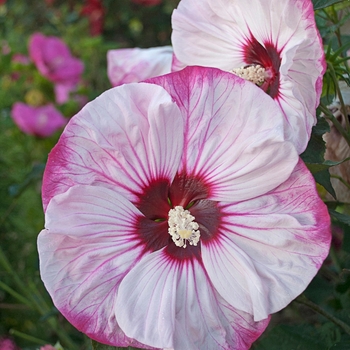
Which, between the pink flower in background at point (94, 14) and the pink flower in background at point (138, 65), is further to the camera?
the pink flower in background at point (94, 14)

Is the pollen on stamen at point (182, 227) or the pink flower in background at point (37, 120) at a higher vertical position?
the pollen on stamen at point (182, 227)

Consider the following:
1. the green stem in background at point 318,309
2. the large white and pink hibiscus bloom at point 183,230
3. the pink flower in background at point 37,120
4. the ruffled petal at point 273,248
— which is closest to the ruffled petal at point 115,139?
the large white and pink hibiscus bloom at point 183,230

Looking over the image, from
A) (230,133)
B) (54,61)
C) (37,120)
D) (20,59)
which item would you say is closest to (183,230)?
(230,133)

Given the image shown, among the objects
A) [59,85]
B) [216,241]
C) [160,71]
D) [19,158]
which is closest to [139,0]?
[59,85]

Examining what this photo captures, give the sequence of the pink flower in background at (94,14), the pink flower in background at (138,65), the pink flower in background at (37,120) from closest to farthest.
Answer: the pink flower in background at (138,65) → the pink flower in background at (37,120) → the pink flower in background at (94,14)

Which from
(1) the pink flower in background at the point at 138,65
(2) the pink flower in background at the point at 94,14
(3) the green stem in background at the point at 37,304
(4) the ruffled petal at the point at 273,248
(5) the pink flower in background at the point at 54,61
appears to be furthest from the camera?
(2) the pink flower in background at the point at 94,14

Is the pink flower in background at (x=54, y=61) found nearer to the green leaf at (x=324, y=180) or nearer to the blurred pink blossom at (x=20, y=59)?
the blurred pink blossom at (x=20, y=59)

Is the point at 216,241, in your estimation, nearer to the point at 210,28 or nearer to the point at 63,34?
the point at 210,28
